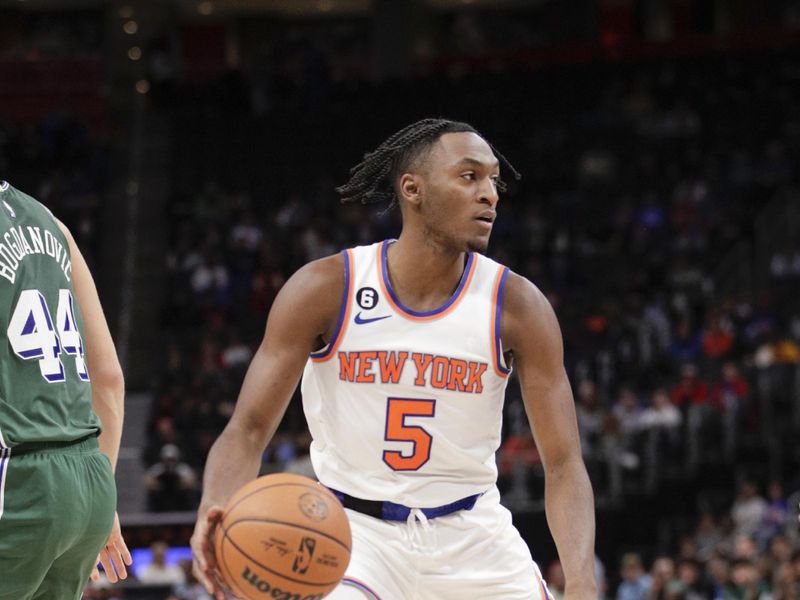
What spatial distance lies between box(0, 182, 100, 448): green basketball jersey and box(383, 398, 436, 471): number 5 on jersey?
0.95 metres

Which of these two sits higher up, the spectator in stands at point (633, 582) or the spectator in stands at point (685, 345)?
the spectator in stands at point (685, 345)

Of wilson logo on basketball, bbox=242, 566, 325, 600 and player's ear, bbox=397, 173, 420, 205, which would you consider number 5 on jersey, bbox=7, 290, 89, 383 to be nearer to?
wilson logo on basketball, bbox=242, 566, 325, 600

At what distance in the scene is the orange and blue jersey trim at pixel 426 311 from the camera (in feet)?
15.8

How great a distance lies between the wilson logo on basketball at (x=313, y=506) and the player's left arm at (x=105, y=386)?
35.9 inches

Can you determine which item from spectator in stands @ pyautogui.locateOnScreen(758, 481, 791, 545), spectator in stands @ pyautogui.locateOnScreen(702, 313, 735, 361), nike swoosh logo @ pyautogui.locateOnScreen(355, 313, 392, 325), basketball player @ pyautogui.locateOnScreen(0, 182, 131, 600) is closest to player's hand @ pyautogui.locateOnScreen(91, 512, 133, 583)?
basketball player @ pyautogui.locateOnScreen(0, 182, 131, 600)

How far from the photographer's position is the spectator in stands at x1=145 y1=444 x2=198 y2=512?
15.2 m

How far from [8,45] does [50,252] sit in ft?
90.8

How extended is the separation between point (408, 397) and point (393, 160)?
3.07 feet

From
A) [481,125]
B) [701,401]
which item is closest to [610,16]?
[481,125]

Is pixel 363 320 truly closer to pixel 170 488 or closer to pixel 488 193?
pixel 488 193

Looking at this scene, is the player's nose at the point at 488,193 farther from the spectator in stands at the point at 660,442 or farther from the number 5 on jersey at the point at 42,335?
the spectator in stands at the point at 660,442

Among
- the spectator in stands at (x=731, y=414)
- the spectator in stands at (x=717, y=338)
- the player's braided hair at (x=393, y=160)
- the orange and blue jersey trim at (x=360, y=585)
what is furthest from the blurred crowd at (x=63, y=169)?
the orange and blue jersey trim at (x=360, y=585)

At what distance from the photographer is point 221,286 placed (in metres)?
20.0

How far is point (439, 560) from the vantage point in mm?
4602
